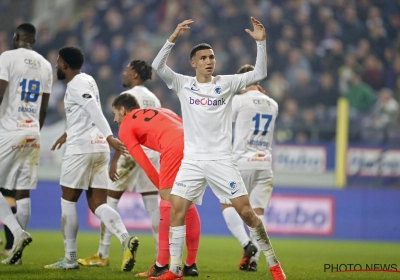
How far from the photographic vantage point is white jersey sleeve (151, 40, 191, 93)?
6609 mm

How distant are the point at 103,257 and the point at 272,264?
264 centimetres

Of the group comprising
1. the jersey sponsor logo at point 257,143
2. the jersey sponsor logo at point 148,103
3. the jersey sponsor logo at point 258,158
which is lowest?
the jersey sponsor logo at point 258,158

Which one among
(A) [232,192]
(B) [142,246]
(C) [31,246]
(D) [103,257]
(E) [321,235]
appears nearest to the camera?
(A) [232,192]

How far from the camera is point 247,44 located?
1927 centimetres

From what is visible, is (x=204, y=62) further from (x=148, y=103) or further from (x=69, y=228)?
(x=69, y=228)

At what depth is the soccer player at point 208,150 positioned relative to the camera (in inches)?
254

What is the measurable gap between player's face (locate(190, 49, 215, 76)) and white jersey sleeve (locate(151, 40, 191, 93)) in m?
0.17

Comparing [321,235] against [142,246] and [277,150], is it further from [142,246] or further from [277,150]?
[142,246]

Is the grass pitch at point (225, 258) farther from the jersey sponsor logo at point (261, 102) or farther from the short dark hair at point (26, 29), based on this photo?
the short dark hair at point (26, 29)

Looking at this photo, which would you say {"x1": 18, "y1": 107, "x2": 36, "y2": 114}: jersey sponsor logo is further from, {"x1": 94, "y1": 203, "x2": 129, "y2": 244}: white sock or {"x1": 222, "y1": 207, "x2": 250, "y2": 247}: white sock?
{"x1": 222, "y1": 207, "x2": 250, "y2": 247}: white sock

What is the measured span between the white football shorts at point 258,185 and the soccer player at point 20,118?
258 centimetres

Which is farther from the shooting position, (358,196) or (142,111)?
(358,196)

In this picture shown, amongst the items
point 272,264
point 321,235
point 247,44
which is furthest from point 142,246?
point 247,44

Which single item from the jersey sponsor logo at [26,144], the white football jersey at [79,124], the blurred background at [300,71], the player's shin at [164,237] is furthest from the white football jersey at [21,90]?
the blurred background at [300,71]
